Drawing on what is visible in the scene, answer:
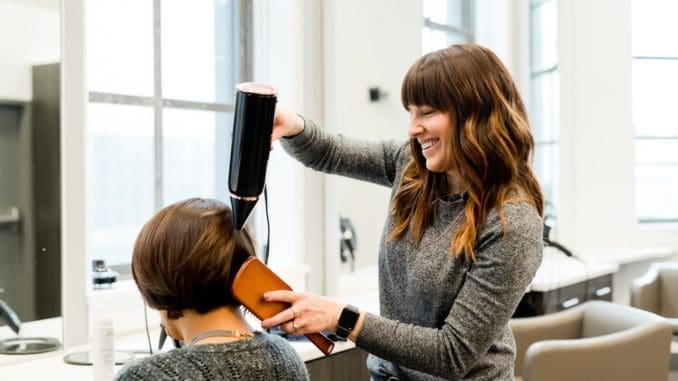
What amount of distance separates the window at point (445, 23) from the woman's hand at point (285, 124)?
2.10 m

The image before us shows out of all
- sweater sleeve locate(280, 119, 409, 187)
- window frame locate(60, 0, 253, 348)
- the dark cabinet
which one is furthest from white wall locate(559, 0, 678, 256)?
window frame locate(60, 0, 253, 348)

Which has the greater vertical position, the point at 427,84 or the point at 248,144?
the point at 427,84

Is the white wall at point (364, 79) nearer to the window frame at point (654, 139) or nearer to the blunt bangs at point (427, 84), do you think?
the blunt bangs at point (427, 84)

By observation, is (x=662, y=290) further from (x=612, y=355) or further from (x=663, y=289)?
(x=612, y=355)

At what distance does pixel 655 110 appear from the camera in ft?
16.4

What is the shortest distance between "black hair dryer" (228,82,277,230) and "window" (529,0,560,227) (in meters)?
3.56

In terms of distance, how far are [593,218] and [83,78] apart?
3.56 meters

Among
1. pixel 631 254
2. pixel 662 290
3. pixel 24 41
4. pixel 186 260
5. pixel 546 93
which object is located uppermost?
pixel 546 93

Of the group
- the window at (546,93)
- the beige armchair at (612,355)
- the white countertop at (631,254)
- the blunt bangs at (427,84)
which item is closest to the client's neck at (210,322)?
the blunt bangs at (427,84)

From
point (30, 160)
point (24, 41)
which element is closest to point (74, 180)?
point (30, 160)

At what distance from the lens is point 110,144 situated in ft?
8.23

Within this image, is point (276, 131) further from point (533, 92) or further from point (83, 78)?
point (533, 92)

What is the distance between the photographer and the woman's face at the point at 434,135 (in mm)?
1498

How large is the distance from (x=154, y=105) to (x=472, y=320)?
159 centimetres
